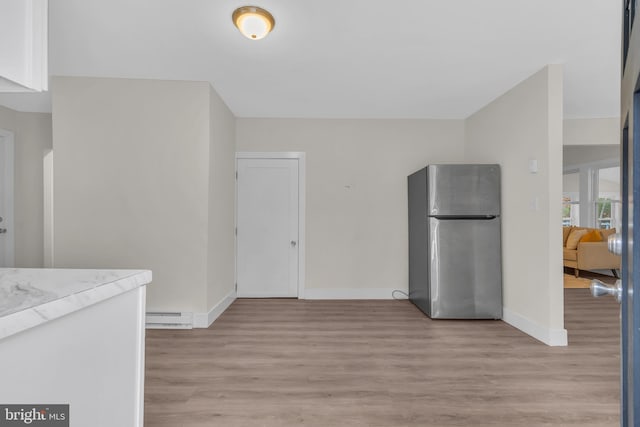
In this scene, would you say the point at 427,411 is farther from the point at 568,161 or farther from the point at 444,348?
the point at 568,161

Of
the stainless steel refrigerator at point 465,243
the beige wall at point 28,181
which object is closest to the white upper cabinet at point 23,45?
the stainless steel refrigerator at point 465,243

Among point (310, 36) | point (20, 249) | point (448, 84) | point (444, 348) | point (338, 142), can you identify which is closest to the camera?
point (310, 36)

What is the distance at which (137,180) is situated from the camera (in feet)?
10.6

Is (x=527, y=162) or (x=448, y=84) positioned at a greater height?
(x=448, y=84)

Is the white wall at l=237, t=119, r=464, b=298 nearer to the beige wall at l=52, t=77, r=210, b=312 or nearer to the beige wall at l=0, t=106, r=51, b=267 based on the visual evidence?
the beige wall at l=52, t=77, r=210, b=312

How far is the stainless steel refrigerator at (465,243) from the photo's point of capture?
348 cm

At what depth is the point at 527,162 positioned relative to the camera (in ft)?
10.2

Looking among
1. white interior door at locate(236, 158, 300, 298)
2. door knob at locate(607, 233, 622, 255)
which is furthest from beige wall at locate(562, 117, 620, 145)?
door knob at locate(607, 233, 622, 255)

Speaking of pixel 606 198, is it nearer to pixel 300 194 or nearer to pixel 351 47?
pixel 300 194

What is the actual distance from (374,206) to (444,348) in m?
2.09

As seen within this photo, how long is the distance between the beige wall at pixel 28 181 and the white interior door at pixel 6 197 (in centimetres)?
5

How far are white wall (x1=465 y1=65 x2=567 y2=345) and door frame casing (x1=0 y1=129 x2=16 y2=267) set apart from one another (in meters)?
5.60

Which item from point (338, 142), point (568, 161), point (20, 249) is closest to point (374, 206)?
point (338, 142)

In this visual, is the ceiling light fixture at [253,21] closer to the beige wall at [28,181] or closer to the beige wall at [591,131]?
the beige wall at [28,181]
